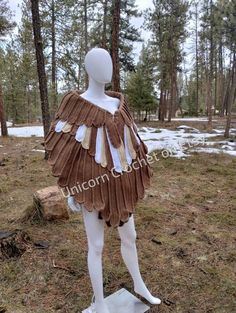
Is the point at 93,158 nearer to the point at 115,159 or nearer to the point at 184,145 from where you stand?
the point at 115,159

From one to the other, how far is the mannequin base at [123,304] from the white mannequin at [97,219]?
0.59 ft

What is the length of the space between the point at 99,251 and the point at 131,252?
0.99 feet

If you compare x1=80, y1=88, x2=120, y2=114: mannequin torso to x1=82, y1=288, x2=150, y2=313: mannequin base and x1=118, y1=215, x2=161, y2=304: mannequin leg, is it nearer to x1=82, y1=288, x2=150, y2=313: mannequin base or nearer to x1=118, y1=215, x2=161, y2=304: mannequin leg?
x1=118, y1=215, x2=161, y2=304: mannequin leg

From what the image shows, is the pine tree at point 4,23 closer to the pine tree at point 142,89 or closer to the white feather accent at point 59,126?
the pine tree at point 142,89

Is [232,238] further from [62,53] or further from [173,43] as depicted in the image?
[173,43]

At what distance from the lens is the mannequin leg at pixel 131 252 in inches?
81.7

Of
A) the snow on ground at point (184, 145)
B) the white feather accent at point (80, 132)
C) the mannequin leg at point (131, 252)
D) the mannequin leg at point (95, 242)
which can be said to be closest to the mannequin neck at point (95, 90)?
the white feather accent at point (80, 132)

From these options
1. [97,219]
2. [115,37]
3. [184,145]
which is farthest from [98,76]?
[184,145]

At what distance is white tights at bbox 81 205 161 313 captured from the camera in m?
1.91

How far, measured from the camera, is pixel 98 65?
178cm

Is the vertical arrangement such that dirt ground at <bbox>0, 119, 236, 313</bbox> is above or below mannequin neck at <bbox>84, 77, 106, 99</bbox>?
below

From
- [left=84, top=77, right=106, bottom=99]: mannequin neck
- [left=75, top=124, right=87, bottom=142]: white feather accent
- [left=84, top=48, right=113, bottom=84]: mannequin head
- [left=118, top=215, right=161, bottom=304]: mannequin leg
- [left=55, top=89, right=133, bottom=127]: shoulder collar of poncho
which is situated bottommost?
[left=118, top=215, right=161, bottom=304]: mannequin leg

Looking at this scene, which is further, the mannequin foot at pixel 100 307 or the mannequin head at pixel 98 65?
the mannequin foot at pixel 100 307

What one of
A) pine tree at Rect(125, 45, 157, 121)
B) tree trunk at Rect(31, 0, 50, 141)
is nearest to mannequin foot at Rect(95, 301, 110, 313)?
tree trunk at Rect(31, 0, 50, 141)
